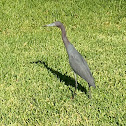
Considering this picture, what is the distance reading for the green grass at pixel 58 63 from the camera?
4.55 m

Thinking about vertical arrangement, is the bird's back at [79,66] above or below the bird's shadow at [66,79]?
above

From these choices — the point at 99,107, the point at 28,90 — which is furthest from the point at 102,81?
the point at 28,90

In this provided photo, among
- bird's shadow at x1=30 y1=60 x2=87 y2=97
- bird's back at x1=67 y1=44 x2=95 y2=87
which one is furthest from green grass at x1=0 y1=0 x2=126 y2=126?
bird's back at x1=67 y1=44 x2=95 y2=87

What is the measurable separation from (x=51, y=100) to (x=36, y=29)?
4.95m

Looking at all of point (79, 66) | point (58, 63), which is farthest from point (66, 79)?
point (79, 66)

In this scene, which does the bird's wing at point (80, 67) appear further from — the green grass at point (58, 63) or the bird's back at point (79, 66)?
the green grass at point (58, 63)

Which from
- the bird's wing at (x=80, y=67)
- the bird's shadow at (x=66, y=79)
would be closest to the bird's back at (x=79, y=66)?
the bird's wing at (x=80, y=67)

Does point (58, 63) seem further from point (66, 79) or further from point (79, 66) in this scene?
point (79, 66)

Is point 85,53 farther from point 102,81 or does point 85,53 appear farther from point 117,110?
point 117,110

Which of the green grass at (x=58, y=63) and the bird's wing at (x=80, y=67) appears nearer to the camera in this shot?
the green grass at (x=58, y=63)

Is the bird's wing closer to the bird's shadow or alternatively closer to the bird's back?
the bird's back

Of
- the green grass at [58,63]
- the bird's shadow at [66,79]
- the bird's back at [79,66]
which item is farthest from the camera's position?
the bird's shadow at [66,79]

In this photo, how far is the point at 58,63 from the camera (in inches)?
260

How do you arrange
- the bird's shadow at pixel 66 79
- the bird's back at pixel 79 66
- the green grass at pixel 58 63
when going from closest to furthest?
1. the green grass at pixel 58 63
2. the bird's back at pixel 79 66
3. the bird's shadow at pixel 66 79
